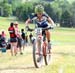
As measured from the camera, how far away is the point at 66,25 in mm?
131500

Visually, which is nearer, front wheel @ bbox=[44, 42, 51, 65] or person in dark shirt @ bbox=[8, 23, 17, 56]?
front wheel @ bbox=[44, 42, 51, 65]

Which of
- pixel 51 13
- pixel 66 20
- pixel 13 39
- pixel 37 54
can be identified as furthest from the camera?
pixel 51 13

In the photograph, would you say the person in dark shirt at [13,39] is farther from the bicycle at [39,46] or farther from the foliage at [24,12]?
the foliage at [24,12]

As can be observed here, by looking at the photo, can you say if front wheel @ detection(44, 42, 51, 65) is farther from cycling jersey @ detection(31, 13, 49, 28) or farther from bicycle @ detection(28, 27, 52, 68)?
cycling jersey @ detection(31, 13, 49, 28)

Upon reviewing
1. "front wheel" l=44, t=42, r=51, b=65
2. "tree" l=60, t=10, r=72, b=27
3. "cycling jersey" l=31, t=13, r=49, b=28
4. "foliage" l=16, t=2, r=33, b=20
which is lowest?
"tree" l=60, t=10, r=72, b=27

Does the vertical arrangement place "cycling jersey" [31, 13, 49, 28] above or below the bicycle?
above

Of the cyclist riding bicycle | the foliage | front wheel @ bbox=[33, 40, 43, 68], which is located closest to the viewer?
front wheel @ bbox=[33, 40, 43, 68]

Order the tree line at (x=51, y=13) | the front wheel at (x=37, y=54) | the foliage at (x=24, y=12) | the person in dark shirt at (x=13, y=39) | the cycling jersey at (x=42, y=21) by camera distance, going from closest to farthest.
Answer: the front wheel at (x=37, y=54) → the cycling jersey at (x=42, y=21) → the person in dark shirt at (x=13, y=39) → the tree line at (x=51, y=13) → the foliage at (x=24, y=12)

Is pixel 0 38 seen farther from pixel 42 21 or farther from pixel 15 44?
pixel 42 21

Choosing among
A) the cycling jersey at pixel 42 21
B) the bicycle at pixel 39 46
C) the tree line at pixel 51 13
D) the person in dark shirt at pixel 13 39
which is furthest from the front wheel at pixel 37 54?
the tree line at pixel 51 13

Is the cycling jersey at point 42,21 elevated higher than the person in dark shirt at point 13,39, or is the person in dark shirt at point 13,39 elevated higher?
the cycling jersey at point 42,21

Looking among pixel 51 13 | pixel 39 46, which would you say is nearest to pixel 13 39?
pixel 39 46

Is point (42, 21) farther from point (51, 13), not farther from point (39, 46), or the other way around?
point (51, 13)

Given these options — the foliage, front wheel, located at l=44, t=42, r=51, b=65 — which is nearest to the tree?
the foliage
